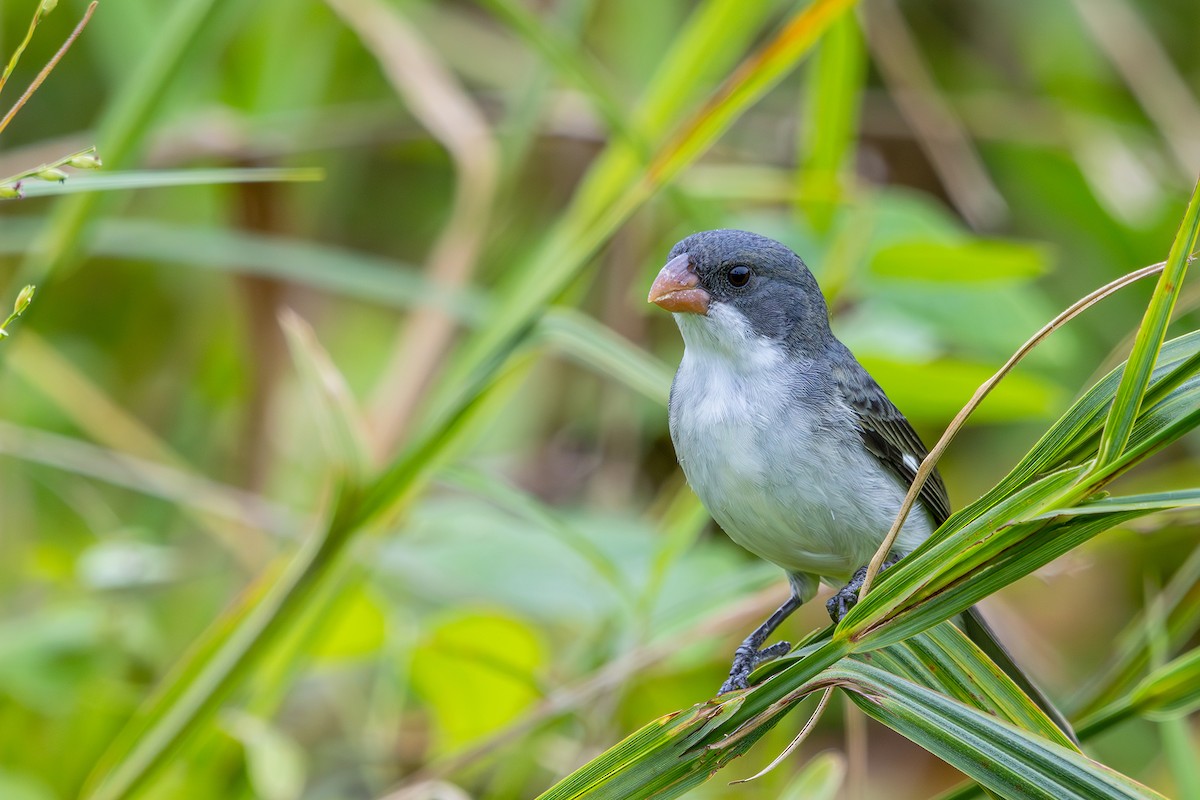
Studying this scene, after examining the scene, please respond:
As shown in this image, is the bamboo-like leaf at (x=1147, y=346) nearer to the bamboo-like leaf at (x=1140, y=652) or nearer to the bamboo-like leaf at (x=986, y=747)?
the bamboo-like leaf at (x=986, y=747)

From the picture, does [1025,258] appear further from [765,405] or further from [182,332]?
[182,332]

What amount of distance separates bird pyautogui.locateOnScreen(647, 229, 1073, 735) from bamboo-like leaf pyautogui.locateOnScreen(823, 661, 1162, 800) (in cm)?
43

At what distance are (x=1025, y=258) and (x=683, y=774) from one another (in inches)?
56.2

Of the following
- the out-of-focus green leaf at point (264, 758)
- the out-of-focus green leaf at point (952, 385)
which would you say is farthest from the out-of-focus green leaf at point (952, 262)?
the out-of-focus green leaf at point (264, 758)

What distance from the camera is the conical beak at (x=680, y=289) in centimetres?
206

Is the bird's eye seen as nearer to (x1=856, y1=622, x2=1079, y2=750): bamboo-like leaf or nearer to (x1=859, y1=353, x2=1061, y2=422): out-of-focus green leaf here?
(x1=859, y1=353, x2=1061, y2=422): out-of-focus green leaf

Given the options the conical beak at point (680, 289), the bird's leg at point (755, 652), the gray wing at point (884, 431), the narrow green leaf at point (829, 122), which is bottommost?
the bird's leg at point (755, 652)

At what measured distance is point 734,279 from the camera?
2178mm

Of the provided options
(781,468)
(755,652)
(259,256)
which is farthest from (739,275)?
(259,256)

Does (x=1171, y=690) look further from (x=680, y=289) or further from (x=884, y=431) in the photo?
(x=680, y=289)

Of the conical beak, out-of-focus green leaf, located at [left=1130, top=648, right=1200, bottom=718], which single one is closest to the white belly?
the conical beak

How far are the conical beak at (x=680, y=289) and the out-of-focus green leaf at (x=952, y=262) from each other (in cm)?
56

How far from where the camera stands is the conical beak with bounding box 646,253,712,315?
6.77ft

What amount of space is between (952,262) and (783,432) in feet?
2.40
